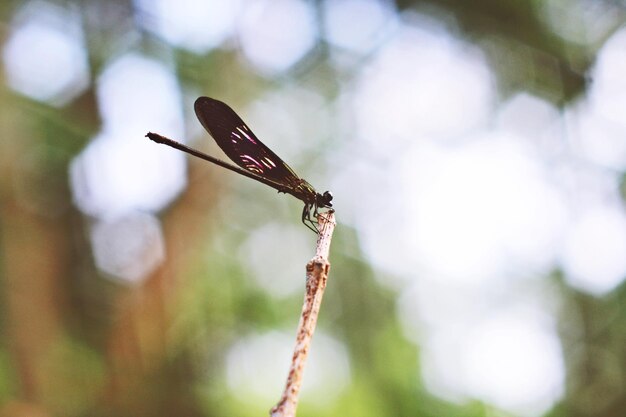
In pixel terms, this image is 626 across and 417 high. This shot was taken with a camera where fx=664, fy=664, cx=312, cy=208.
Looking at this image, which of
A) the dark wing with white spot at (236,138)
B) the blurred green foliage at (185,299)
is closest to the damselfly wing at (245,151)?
the dark wing with white spot at (236,138)

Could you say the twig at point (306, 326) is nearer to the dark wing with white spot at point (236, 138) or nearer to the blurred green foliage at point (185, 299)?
the dark wing with white spot at point (236, 138)

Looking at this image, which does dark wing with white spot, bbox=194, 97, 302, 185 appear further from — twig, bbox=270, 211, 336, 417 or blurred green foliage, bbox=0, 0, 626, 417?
blurred green foliage, bbox=0, 0, 626, 417

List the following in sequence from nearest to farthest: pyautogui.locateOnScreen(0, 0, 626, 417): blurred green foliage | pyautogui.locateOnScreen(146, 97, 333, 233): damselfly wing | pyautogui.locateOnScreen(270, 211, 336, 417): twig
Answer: pyautogui.locateOnScreen(270, 211, 336, 417): twig → pyautogui.locateOnScreen(146, 97, 333, 233): damselfly wing → pyautogui.locateOnScreen(0, 0, 626, 417): blurred green foliage

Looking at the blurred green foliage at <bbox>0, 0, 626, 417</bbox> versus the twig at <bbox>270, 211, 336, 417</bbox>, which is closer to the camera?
the twig at <bbox>270, 211, 336, 417</bbox>

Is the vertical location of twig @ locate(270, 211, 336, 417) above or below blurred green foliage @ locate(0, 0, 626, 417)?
below

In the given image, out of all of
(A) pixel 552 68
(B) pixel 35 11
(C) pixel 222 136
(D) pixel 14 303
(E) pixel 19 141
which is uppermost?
(A) pixel 552 68

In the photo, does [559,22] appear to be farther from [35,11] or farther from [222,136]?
[222,136]

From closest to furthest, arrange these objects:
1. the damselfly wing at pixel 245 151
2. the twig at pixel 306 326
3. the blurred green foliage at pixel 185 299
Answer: the twig at pixel 306 326, the damselfly wing at pixel 245 151, the blurred green foliage at pixel 185 299

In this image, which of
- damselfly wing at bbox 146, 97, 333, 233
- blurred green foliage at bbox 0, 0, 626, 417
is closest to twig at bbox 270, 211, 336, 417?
damselfly wing at bbox 146, 97, 333, 233

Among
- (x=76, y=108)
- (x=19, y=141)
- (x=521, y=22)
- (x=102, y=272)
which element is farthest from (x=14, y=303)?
(x=521, y=22)
